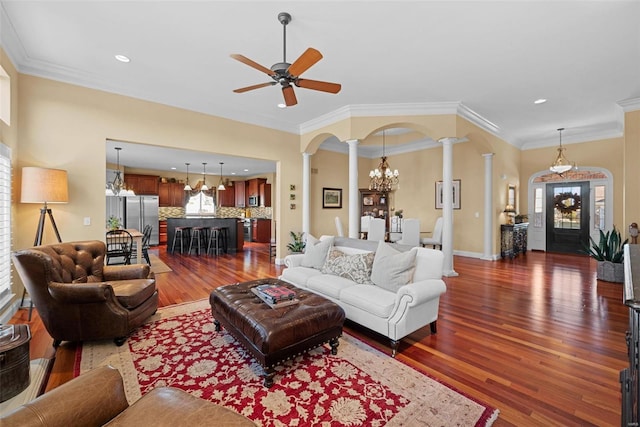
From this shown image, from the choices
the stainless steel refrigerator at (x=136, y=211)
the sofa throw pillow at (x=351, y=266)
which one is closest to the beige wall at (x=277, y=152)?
the sofa throw pillow at (x=351, y=266)

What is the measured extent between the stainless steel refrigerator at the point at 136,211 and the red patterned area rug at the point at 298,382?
7.64 m

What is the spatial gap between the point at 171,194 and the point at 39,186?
7.36 metres

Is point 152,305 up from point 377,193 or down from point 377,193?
down

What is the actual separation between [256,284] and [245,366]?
891mm

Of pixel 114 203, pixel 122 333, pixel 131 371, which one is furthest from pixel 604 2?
pixel 114 203

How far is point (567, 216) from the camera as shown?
25.1 feet

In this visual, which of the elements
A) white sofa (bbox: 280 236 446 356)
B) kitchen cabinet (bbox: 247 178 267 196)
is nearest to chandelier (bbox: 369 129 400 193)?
white sofa (bbox: 280 236 446 356)

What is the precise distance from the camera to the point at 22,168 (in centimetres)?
340

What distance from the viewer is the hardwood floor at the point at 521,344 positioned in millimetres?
1911

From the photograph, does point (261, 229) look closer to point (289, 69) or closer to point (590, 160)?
point (289, 69)

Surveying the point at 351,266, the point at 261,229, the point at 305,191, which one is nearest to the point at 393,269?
the point at 351,266

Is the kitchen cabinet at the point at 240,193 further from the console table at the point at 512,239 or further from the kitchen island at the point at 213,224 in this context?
the console table at the point at 512,239

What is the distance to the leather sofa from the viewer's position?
1.02m

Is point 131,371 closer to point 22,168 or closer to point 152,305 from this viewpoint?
point 152,305
